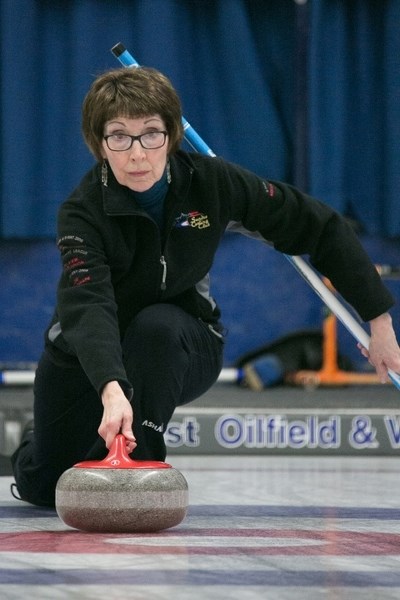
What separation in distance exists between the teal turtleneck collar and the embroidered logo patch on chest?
0.03 meters

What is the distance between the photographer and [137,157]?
1.92 meters

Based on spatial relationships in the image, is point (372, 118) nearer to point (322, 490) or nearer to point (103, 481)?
point (322, 490)

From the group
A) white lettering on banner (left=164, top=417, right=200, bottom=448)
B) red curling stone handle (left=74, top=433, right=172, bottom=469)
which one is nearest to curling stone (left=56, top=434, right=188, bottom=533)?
red curling stone handle (left=74, top=433, right=172, bottom=469)

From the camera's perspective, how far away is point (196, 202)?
2.04 metres

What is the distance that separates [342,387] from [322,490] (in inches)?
76.2

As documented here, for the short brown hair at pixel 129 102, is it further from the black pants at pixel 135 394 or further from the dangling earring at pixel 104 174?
the black pants at pixel 135 394

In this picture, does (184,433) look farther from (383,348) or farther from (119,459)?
(119,459)

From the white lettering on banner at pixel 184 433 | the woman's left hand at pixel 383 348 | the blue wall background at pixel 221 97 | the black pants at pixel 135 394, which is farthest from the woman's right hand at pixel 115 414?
the blue wall background at pixel 221 97

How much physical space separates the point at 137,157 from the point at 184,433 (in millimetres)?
1826

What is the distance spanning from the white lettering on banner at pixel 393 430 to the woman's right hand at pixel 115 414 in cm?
201

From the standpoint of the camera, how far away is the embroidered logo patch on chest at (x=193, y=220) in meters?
2.01

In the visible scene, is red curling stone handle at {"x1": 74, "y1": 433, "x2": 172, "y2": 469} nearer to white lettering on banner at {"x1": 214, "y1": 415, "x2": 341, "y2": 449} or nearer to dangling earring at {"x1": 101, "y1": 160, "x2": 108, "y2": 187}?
dangling earring at {"x1": 101, "y1": 160, "x2": 108, "y2": 187}

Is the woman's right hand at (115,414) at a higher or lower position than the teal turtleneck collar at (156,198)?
lower

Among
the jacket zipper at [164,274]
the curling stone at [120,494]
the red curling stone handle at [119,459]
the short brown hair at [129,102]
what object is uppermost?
the short brown hair at [129,102]
